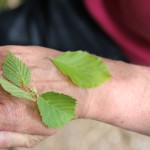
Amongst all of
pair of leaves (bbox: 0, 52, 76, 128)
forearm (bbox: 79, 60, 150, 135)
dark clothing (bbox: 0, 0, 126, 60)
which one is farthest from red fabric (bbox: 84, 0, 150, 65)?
pair of leaves (bbox: 0, 52, 76, 128)

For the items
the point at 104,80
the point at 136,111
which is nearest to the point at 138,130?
the point at 136,111

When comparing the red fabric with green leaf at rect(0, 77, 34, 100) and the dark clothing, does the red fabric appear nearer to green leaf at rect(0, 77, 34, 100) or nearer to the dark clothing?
the dark clothing

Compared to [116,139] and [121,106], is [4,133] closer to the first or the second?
[121,106]

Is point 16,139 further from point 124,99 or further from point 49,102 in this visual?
point 124,99

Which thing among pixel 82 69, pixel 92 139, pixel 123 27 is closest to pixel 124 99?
pixel 82 69

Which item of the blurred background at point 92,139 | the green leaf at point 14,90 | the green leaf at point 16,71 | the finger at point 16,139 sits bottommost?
the blurred background at point 92,139

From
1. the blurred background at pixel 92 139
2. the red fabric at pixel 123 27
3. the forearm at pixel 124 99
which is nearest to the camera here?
the forearm at pixel 124 99

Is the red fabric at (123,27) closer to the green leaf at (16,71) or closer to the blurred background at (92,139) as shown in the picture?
the blurred background at (92,139)

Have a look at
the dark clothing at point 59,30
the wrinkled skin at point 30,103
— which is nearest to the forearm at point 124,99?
the wrinkled skin at point 30,103
